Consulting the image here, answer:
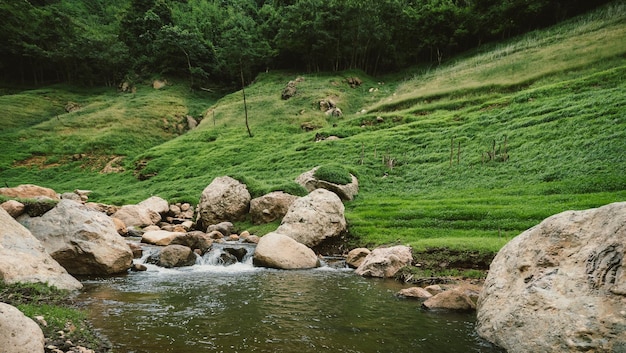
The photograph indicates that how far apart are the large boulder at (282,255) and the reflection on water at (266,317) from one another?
251 cm

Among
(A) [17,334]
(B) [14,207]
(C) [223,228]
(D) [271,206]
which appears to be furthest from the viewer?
(D) [271,206]

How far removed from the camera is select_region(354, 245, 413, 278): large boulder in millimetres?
18906

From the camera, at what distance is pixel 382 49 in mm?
103250

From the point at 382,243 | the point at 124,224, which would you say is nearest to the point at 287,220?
the point at 382,243

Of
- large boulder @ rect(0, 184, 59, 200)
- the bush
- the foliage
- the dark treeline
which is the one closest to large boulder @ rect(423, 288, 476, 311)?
the foliage

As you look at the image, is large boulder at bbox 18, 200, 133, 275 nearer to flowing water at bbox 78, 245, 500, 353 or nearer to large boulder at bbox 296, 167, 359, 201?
flowing water at bbox 78, 245, 500, 353

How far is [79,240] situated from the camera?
675 inches

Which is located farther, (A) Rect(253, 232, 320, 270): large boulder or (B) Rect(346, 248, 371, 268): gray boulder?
(B) Rect(346, 248, 371, 268): gray boulder

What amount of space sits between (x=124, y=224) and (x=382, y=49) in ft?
296

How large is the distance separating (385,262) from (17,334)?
15.3 metres

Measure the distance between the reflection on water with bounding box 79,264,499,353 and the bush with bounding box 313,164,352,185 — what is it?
15.8 m

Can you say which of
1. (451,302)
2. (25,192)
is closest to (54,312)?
(451,302)

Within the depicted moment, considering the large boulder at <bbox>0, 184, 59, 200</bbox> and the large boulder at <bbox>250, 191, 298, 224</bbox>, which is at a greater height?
the large boulder at <bbox>0, 184, 59, 200</bbox>

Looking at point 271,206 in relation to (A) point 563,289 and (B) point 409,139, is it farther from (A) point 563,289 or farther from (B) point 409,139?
(B) point 409,139
